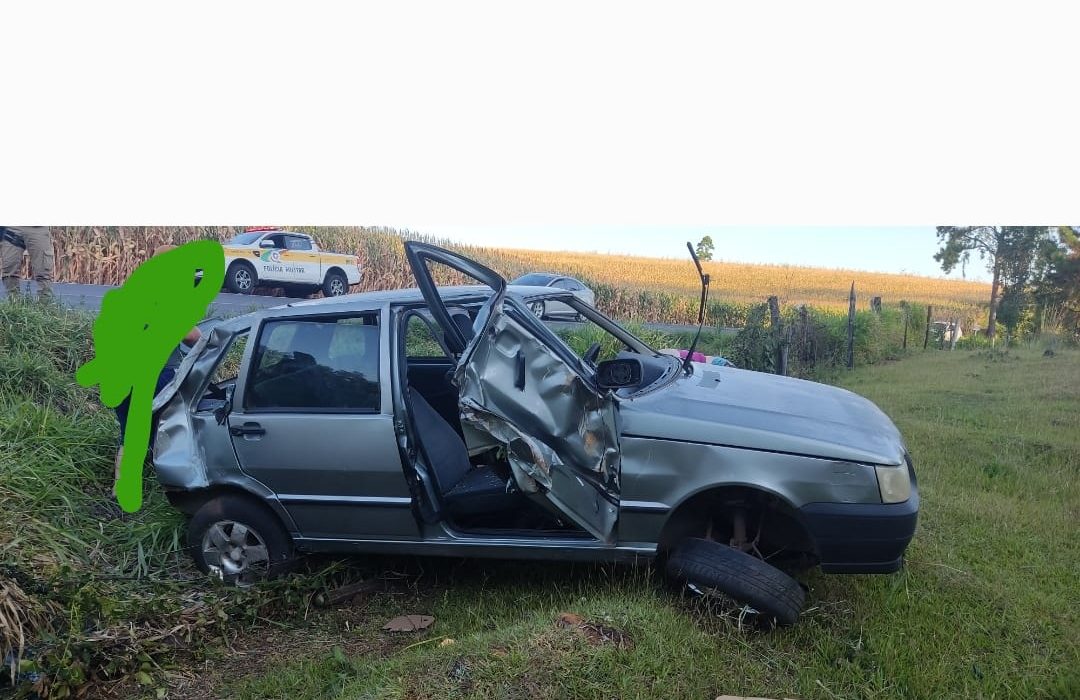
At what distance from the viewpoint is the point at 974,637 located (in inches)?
135

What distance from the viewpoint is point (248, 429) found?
3992 mm

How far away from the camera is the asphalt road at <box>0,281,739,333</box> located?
5.27 m

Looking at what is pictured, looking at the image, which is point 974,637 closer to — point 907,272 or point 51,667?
point 907,272

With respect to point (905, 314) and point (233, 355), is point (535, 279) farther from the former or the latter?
point (905, 314)

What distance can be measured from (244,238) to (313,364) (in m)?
2.31

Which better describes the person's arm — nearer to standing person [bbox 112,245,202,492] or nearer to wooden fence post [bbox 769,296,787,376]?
standing person [bbox 112,245,202,492]

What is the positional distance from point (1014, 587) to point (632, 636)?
2137mm

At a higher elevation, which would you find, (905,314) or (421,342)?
(905,314)

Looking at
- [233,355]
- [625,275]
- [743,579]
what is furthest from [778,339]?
[233,355]

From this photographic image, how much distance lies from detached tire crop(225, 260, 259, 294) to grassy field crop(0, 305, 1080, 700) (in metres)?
1.39

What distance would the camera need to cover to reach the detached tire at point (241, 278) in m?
5.63

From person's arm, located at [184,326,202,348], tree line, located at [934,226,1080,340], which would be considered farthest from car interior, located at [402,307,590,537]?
tree line, located at [934,226,1080,340]

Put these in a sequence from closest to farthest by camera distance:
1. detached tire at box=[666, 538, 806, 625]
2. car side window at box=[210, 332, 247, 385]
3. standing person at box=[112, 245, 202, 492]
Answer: detached tire at box=[666, 538, 806, 625] → car side window at box=[210, 332, 247, 385] → standing person at box=[112, 245, 202, 492]

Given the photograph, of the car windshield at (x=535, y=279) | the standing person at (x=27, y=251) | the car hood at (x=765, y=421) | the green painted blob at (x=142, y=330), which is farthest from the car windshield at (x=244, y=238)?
the car hood at (x=765, y=421)
